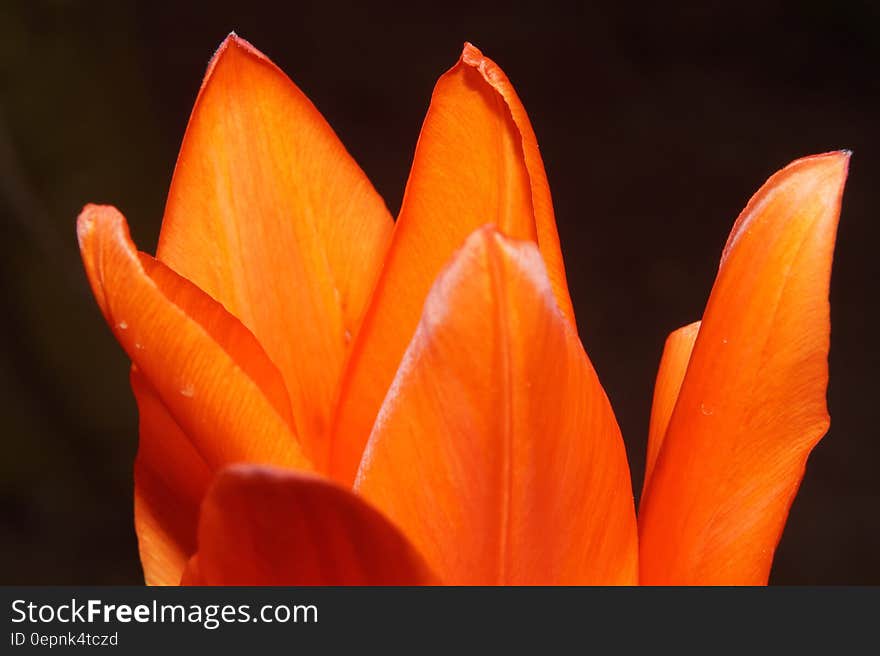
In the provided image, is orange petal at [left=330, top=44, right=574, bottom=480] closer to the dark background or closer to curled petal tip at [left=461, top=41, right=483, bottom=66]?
curled petal tip at [left=461, top=41, right=483, bottom=66]

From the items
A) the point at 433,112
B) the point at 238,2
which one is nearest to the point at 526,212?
the point at 433,112

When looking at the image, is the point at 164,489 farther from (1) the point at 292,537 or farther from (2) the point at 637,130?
(2) the point at 637,130

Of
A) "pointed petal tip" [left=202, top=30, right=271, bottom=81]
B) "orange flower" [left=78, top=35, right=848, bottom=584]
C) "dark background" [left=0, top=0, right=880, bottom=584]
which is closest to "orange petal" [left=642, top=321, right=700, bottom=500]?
"orange flower" [left=78, top=35, right=848, bottom=584]

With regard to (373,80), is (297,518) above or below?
below

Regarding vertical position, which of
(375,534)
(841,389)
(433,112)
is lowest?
(375,534)

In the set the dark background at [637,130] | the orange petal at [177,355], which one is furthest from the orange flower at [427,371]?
the dark background at [637,130]

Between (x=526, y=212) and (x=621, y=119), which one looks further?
(x=621, y=119)

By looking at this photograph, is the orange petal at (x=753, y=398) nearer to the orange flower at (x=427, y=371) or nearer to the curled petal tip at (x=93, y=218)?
the orange flower at (x=427, y=371)

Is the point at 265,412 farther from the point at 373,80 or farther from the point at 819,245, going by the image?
the point at 373,80
